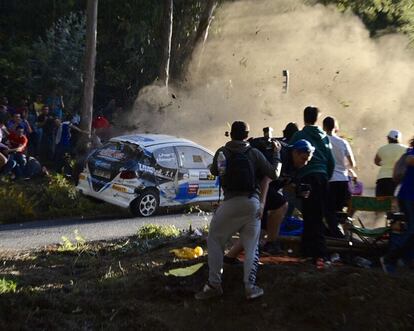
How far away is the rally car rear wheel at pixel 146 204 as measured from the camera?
43.1 feet

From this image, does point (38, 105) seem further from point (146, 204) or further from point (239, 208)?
point (239, 208)

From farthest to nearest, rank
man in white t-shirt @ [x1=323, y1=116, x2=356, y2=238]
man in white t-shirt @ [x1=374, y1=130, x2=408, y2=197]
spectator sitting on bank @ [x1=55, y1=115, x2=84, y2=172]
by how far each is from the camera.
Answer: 1. spectator sitting on bank @ [x1=55, y1=115, x2=84, y2=172]
2. man in white t-shirt @ [x1=374, y1=130, x2=408, y2=197]
3. man in white t-shirt @ [x1=323, y1=116, x2=356, y2=238]

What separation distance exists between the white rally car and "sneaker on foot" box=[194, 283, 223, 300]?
690 centimetres

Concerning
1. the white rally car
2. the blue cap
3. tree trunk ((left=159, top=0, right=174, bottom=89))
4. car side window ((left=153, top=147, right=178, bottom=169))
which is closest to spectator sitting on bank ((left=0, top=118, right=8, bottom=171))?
the white rally car

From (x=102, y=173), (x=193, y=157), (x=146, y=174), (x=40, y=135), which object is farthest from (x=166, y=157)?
(x=40, y=135)

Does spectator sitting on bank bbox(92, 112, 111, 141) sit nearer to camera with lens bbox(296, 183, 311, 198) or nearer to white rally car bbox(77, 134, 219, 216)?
white rally car bbox(77, 134, 219, 216)

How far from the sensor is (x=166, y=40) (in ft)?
73.6

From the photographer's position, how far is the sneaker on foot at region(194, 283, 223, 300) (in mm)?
6305

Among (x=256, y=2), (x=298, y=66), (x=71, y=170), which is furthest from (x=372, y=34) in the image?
(x=71, y=170)

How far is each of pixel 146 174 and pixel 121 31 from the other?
12.5m

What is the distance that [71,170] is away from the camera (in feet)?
54.2

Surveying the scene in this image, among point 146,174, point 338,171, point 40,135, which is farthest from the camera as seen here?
point 40,135

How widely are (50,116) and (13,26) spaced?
7.59 metres

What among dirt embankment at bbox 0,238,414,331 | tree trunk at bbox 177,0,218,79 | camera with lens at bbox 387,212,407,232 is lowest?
dirt embankment at bbox 0,238,414,331
